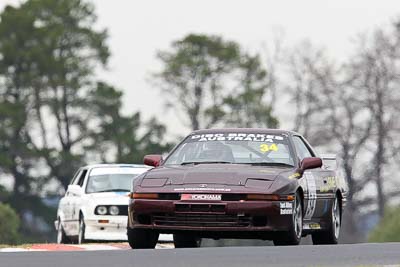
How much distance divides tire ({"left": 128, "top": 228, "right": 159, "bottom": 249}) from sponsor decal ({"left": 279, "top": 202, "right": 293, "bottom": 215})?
148 centimetres

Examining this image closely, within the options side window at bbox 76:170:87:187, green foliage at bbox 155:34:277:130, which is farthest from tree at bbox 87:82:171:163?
side window at bbox 76:170:87:187

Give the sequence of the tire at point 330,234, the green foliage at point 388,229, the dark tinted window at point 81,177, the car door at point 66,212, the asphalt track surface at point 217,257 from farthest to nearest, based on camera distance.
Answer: the green foliage at point 388,229 → the dark tinted window at point 81,177 → the car door at point 66,212 → the tire at point 330,234 → the asphalt track surface at point 217,257

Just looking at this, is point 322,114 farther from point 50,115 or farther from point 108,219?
point 108,219

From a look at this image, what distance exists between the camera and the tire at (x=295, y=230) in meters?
16.8

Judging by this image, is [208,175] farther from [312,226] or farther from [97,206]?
[97,206]

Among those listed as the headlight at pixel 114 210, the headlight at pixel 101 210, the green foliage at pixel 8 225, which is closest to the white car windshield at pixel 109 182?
the headlight at pixel 114 210

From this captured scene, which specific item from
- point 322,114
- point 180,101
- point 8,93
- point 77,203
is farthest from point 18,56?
point 77,203

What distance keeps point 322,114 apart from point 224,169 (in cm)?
5994

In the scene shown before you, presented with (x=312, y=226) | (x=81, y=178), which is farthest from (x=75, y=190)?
(x=312, y=226)

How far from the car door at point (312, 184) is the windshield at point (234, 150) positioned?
0.28m

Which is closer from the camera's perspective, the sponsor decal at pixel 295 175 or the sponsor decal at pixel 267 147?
the sponsor decal at pixel 295 175

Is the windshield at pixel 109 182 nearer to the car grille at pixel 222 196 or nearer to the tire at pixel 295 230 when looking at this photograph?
the tire at pixel 295 230

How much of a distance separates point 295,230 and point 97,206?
918 cm

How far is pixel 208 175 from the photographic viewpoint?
54.5ft
